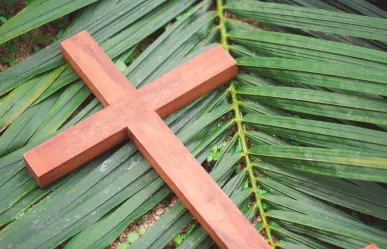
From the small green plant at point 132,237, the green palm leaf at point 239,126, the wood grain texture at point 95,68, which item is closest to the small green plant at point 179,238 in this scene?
the green palm leaf at point 239,126

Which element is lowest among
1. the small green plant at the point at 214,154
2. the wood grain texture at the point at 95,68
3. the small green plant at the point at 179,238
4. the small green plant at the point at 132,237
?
the small green plant at the point at 179,238

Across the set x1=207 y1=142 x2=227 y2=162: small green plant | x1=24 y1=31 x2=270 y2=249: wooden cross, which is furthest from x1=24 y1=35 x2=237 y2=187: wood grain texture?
x1=207 y1=142 x2=227 y2=162: small green plant

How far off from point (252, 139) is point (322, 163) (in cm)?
27

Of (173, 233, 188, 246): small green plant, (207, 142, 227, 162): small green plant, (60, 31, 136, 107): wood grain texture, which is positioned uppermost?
(60, 31, 136, 107): wood grain texture

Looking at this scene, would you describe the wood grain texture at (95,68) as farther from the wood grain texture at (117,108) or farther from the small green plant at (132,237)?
the small green plant at (132,237)

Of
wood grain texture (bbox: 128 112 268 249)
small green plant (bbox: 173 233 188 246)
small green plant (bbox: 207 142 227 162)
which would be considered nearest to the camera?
wood grain texture (bbox: 128 112 268 249)

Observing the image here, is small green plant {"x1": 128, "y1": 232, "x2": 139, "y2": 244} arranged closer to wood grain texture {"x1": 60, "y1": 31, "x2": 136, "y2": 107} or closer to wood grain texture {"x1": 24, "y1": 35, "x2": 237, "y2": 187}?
wood grain texture {"x1": 24, "y1": 35, "x2": 237, "y2": 187}

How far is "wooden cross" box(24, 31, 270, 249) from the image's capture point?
1.69 metres

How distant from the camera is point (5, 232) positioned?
169 centimetres

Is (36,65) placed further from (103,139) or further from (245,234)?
(245,234)

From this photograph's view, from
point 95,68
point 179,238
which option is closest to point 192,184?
point 179,238

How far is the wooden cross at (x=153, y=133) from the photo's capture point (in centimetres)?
169

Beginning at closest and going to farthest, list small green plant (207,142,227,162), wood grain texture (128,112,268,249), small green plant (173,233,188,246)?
wood grain texture (128,112,268,249), small green plant (173,233,188,246), small green plant (207,142,227,162)

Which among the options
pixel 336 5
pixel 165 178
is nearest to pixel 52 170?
pixel 165 178
